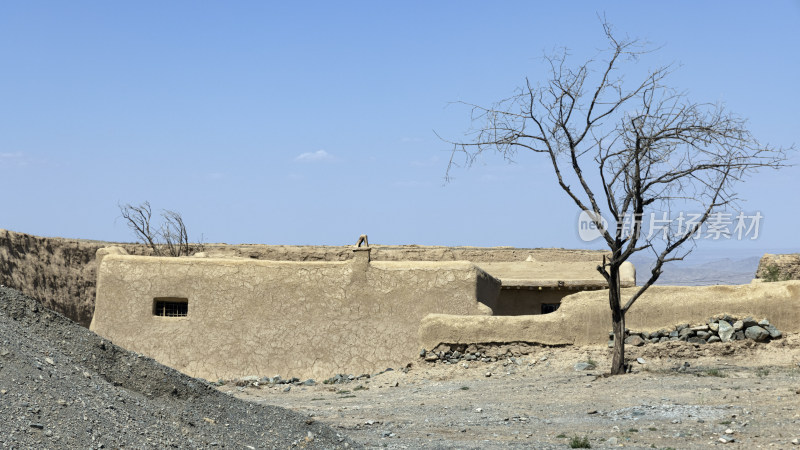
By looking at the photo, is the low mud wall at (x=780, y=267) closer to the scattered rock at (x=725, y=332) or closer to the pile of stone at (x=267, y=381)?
the scattered rock at (x=725, y=332)

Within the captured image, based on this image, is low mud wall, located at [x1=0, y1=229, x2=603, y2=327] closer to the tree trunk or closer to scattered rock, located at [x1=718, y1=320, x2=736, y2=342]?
the tree trunk

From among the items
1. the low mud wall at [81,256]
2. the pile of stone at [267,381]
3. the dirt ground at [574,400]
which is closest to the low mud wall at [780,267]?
the low mud wall at [81,256]

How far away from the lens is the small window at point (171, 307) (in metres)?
17.1

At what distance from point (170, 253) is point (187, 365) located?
39.3 feet

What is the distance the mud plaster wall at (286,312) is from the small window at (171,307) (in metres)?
0.22

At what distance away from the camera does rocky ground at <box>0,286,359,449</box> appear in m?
7.07

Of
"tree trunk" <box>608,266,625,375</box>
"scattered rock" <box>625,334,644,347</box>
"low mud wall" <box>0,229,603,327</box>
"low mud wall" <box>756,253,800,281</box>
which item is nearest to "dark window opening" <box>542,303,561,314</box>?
"scattered rock" <box>625,334,644,347</box>

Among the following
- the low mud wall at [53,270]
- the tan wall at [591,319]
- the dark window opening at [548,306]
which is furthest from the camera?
the low mud wall at [53,270]

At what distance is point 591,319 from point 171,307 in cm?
825

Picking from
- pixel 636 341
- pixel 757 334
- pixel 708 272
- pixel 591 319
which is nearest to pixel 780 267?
pixel 757 334

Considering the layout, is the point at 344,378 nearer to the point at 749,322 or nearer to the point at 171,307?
the point at 171,307

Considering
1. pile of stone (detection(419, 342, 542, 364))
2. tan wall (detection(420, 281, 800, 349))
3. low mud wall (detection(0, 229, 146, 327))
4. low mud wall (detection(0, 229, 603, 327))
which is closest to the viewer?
tan wall (detection(420, 281, 800, 349))

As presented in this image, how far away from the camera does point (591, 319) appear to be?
15703 mm

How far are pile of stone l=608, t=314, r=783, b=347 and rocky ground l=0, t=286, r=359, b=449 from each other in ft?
26.3
